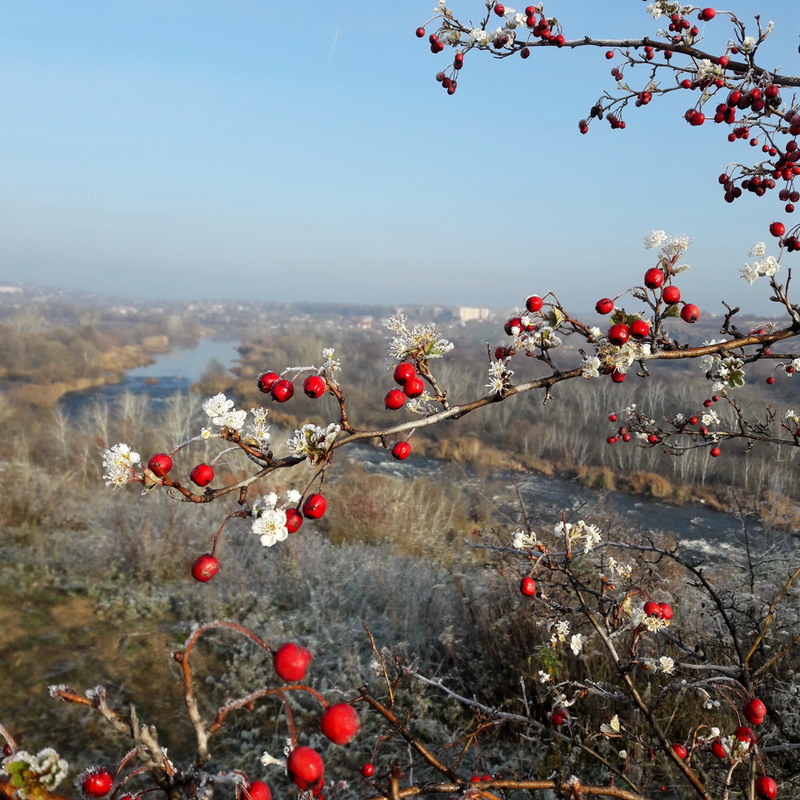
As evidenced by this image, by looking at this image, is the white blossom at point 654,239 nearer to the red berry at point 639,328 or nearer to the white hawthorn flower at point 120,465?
the red berry at point 639,328

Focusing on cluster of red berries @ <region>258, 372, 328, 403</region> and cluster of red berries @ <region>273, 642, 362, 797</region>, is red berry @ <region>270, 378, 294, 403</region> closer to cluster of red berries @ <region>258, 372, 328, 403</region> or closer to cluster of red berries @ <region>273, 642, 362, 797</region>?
cluster of red berries @ <region>258, 372, 328, 403</region>

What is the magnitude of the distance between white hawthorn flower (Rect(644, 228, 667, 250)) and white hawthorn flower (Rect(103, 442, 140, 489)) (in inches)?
53.0

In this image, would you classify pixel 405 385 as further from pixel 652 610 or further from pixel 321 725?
pixel 652 610

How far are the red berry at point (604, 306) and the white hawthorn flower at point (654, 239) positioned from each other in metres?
0.21

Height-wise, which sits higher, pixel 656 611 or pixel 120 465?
pixel 120 465

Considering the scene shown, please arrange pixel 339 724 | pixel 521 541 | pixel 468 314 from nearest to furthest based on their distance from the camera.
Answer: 1. pixel 339 724
2. pixel 521 541
3. pixel 468 314

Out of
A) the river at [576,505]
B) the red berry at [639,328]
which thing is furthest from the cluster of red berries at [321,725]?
the river at [576,505]

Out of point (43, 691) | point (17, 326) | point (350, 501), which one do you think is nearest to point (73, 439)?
point (350, 501)

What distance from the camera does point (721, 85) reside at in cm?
185

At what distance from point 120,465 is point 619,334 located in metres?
1.09

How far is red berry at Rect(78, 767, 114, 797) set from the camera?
918 mm

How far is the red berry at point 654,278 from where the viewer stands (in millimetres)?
1387

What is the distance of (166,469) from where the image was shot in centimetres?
110

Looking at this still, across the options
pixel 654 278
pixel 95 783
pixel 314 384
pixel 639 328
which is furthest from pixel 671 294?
pixel 95 783
